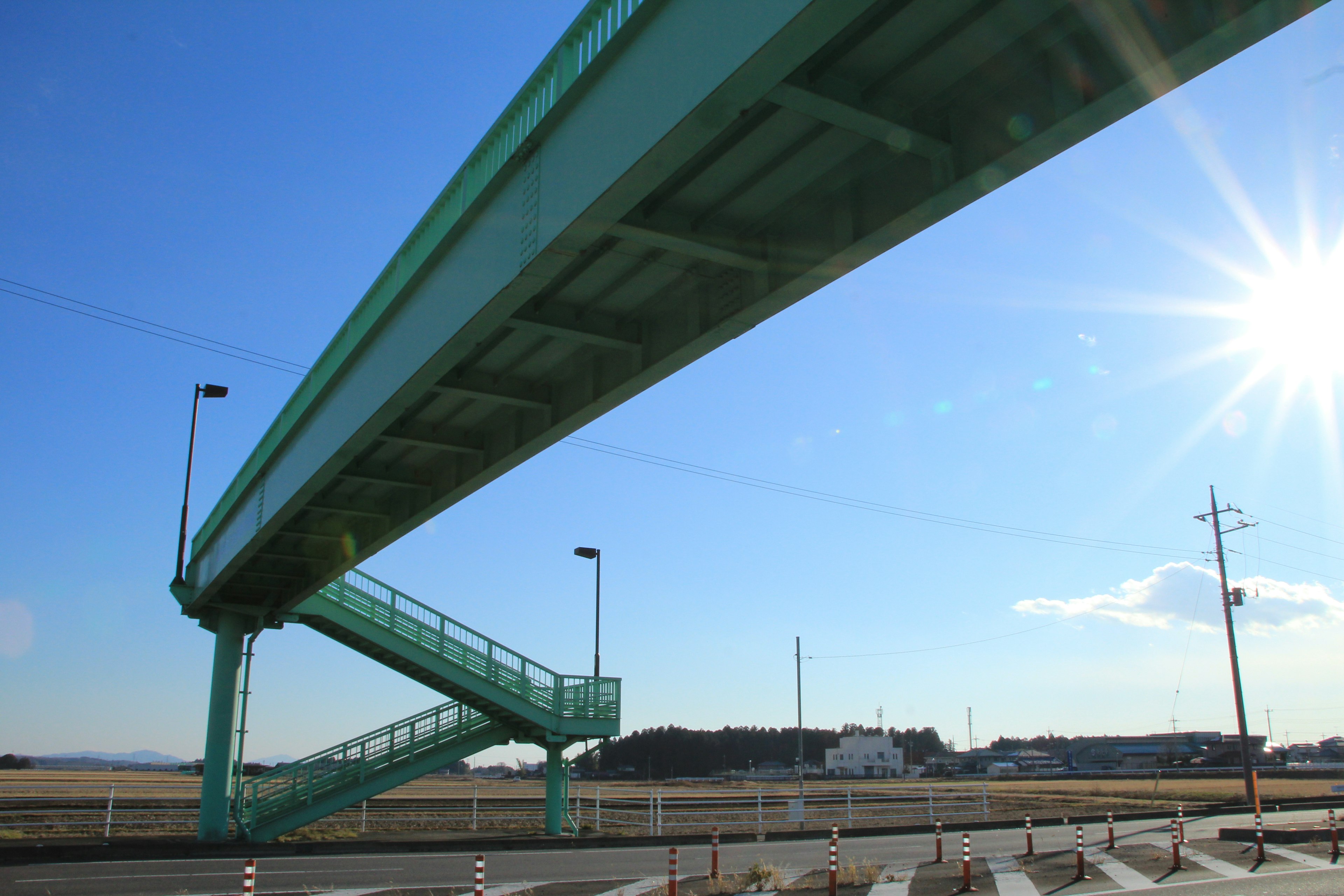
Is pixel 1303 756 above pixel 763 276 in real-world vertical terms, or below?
below

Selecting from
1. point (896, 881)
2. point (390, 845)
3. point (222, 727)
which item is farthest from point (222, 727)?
A: point (896, 881)

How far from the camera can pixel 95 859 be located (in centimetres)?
1708

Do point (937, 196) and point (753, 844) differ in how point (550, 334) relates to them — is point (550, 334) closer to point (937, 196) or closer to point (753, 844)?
point (937, 196)

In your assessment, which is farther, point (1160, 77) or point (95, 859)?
point (95, 859)

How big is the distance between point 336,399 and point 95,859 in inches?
414

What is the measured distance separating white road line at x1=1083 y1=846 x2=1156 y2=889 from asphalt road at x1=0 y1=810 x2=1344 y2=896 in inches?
5.1

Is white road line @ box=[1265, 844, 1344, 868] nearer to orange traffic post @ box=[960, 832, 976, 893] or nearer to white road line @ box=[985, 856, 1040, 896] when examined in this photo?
white road line @ box=[985, 856, 1040, 896]

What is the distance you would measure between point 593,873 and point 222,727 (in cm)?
1181

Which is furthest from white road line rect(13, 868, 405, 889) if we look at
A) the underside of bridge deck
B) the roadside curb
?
the underside of bridge deck

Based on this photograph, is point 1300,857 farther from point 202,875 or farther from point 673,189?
point 202,875

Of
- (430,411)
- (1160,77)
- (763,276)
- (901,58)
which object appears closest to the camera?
(1160,77)

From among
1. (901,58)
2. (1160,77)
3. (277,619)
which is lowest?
(277,619)

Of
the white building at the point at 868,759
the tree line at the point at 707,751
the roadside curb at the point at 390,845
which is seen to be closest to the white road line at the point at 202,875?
the roadside curb at the point at 390,845

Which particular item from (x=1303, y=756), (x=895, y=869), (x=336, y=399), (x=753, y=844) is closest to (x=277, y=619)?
(x=336, y=399)
